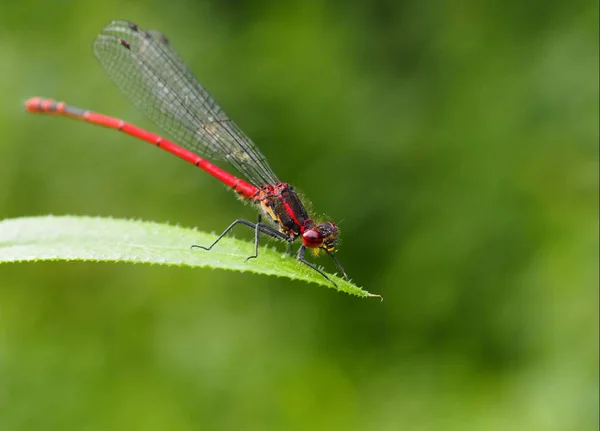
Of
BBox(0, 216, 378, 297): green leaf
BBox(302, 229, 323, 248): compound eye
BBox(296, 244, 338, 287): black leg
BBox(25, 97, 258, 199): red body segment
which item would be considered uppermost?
BBox(25, 97, 258, 199): red body segment

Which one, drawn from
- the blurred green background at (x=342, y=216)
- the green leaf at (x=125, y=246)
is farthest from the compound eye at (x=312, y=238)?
the blurred green background at (x=342, y=216)

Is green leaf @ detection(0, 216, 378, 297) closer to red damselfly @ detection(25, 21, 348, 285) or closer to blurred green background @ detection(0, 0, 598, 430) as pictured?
red damselfly @ detection(25, 21, 348, 285)

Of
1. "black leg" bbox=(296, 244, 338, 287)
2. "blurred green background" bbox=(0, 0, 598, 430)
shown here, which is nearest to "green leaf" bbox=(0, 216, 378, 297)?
"black leg" bbox=(296, 244, 338, 287)

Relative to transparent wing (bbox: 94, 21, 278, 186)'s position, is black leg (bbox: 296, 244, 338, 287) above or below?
below

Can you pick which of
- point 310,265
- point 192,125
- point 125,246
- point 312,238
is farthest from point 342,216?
point 125,246

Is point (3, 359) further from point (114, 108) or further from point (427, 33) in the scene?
point (427, 33)

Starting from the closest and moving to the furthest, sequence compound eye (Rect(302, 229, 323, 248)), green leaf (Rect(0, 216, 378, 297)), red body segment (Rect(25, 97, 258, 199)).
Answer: green leaf (Rect(0, 216, 378, 297)) → compound eye (Rect(302, 229, 323, 248)) → red body segment (Rect(25, 97, 258, 199))

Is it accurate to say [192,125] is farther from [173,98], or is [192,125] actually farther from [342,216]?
[342,216]
